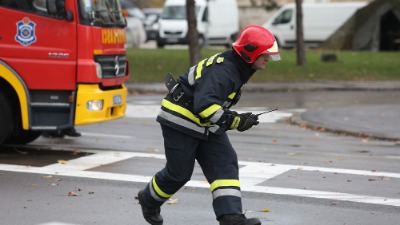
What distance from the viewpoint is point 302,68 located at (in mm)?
27859

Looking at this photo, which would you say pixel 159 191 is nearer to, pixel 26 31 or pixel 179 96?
pixel 179 96

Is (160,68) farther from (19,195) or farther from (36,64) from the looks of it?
(19,195)

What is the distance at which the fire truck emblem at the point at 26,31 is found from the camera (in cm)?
1155

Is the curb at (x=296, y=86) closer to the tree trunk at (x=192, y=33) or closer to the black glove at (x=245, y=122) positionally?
the tree trunk at (x=192, y=33)

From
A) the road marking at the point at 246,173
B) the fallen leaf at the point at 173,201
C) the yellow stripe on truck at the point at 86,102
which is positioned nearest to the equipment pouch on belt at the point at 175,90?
the fallen leaf at the point at 173,201

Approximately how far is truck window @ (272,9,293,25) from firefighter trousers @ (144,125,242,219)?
34.9m

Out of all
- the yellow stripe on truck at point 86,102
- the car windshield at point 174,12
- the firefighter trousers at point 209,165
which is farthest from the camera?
the car windshield at point 174,12

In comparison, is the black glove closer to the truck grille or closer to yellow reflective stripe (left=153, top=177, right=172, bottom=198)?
yellow reflective stripe (left=153, top=177, right=172, bottom=198)

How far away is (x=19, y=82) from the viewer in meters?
11.6

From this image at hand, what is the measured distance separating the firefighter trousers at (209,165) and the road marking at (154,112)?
991 centimetres

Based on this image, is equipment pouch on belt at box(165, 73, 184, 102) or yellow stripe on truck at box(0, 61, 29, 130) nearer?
equipment pouch on belt at box(165, 73, 184, 102)

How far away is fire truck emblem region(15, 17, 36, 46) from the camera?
11.6 meters

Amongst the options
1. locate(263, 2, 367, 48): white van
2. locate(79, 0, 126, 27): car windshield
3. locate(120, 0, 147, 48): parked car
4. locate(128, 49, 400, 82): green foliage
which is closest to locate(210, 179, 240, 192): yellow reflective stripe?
locate(79, 0, 126, 27): car windshield

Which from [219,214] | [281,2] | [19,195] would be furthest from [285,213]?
[281,2]
